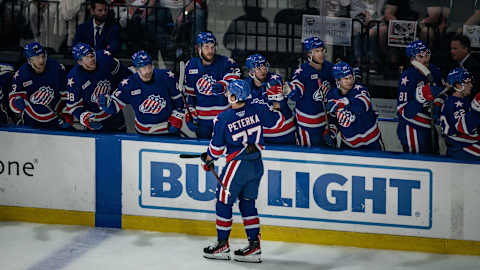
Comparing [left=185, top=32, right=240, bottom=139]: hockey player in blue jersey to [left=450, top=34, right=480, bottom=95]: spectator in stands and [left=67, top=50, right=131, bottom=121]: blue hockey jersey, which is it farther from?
[left=450, top=34, right=480, bottom=95]: spectator in stands

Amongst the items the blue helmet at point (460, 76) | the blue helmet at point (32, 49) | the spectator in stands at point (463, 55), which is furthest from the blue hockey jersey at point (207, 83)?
the spectator in stands at point (463, 55)

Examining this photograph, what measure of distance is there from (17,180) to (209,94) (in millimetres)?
2019

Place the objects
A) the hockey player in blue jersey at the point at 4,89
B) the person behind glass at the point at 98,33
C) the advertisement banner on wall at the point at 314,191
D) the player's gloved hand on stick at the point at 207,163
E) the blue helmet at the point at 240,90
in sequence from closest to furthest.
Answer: the blue helmet at the point at 240,90 → the player's gloved hand on stick at the point at 207,163 → the advertisement banner on wall at the point at 314,191 → the hockey player in blue jersey at the point at 4,89 → the person behind glass at the point at 98,33

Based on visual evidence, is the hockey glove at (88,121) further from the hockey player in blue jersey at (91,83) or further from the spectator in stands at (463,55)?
the spectator in stands at (463,55)

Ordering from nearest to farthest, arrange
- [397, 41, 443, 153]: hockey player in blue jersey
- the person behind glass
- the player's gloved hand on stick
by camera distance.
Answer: the player's gloved hand on stick, [397, 41, 443, 153]: hockey player in blue jersey, the person behind glass

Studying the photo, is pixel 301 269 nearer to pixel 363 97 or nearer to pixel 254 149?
pixel 254 149

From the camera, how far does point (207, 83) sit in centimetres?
804

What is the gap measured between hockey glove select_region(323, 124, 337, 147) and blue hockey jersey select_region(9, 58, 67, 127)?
2.66 metres

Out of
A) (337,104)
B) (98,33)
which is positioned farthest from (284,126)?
(98,33)

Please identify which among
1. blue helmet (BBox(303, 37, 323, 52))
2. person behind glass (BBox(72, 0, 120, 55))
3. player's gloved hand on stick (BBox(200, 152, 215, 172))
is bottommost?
player's gloved hand on stick (BBox(200, 152, 215, 172))

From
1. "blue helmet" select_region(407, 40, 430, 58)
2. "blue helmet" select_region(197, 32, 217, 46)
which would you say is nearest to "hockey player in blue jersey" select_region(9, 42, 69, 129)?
"blue helmet" select_region(197, 32, 217, 46)

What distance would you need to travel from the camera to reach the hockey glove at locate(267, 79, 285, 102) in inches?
298

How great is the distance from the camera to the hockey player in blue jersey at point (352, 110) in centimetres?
751

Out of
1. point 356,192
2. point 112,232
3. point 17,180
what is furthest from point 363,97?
point 17,180
